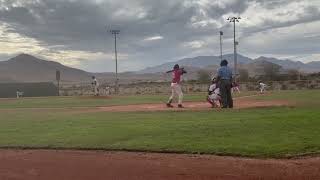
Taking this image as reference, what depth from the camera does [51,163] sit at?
12.0 metres

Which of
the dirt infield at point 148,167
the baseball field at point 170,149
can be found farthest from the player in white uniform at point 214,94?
the dirt infield at point 148,167

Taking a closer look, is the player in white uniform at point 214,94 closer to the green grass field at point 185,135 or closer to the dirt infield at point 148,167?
the green grass field at point 185,135

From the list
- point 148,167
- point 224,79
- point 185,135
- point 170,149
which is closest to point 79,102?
point 224,79

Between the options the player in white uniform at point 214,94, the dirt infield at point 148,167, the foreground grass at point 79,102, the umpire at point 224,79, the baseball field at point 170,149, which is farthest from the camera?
the foreground grass at point 79,102

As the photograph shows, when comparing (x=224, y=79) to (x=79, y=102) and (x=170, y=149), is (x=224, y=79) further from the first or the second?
(x=79, y=102)

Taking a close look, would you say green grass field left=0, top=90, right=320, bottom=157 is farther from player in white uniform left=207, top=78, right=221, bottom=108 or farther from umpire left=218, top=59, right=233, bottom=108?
player in white uniform left=207, top=78, right=221, bottom=108

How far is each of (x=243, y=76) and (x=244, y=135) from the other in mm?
97153

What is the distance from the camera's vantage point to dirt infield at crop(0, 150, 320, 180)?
398 inches

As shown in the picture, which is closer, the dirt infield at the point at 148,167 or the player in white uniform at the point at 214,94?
the dirt infield at the point at 148,167

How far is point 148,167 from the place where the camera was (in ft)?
36.3

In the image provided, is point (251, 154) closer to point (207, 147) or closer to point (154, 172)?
point (207, 147)

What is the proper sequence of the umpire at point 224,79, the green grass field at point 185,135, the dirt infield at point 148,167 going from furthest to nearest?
the umpire at point 224,79, the green grass field at point 185,135, the dirt infield at point 148,167

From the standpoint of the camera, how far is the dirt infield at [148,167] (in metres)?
10.1

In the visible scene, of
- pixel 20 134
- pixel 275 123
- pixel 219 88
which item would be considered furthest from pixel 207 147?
pixel 219 88
